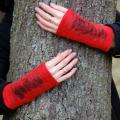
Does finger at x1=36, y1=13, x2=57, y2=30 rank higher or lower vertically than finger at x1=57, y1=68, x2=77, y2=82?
higher

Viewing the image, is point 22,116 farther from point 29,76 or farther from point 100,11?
point 100,11

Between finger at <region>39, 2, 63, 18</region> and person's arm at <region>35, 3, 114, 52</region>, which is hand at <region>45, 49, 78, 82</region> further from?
finger at <region>39, 2, 63, 18</region>

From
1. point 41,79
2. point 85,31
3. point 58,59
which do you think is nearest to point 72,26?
point 85,31

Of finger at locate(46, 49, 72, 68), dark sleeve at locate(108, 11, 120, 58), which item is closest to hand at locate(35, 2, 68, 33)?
finger at locate(46, 49, 72, 68)

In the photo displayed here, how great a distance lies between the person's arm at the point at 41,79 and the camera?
6.99ft

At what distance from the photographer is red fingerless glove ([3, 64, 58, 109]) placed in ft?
6.98

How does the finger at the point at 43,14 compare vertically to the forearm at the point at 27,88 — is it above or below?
above

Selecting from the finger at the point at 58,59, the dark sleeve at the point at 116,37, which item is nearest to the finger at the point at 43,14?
the finger at the point at 58,59

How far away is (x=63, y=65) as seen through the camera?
2160mm

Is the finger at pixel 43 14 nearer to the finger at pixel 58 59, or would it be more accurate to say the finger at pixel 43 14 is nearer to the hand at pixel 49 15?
the hand at pixel 49 15

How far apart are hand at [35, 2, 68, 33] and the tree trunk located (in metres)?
0.04

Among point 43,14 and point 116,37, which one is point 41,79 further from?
point 116,37

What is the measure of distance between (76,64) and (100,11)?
30 centimetres

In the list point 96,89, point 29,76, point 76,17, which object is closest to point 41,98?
point 29,76
